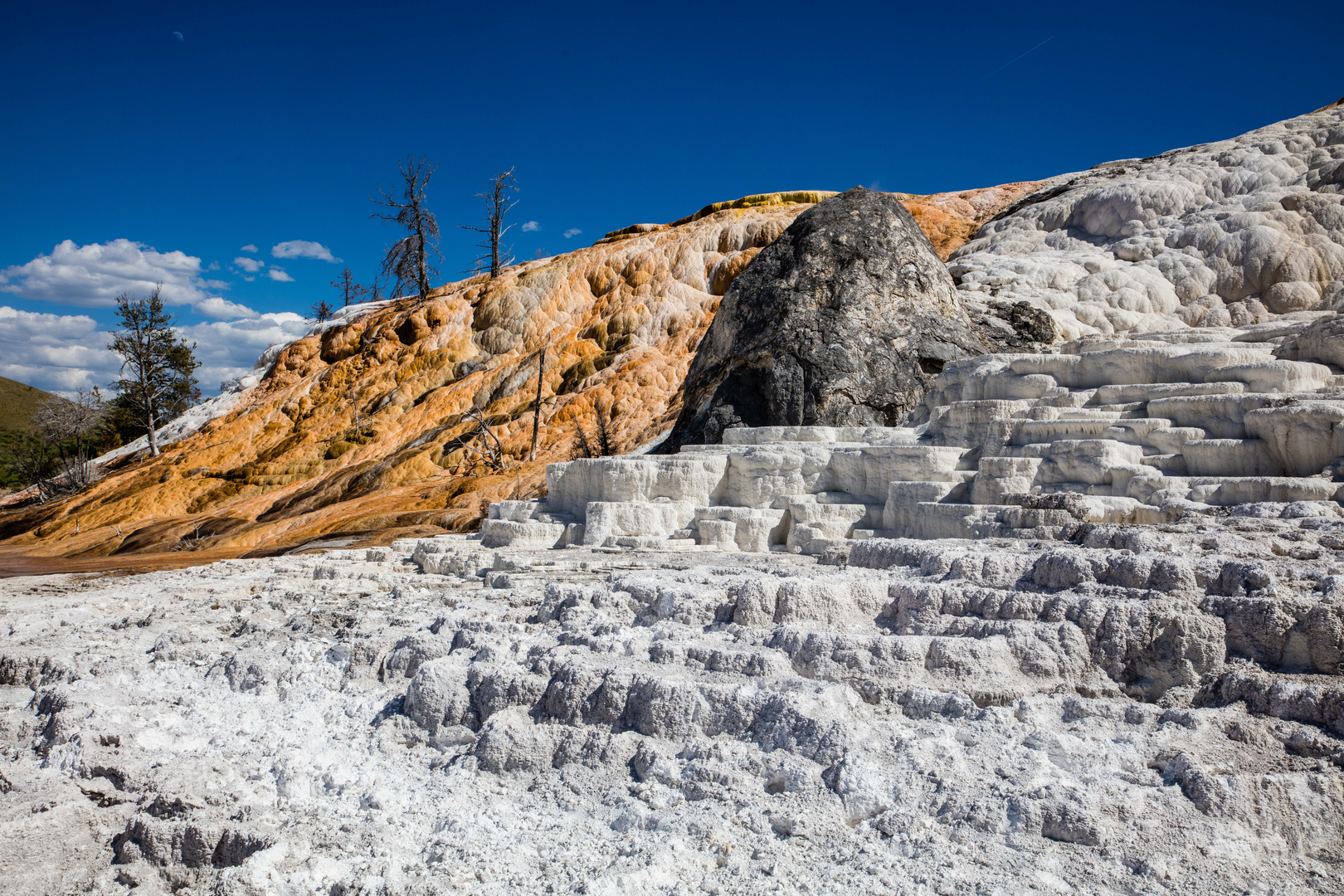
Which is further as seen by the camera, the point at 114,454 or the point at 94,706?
the point at 114,454

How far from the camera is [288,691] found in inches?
149

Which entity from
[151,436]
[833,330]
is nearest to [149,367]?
[151,436]

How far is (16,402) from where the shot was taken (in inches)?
1978

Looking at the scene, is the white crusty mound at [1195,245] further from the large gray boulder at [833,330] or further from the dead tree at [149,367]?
the dead tree at [149,367]

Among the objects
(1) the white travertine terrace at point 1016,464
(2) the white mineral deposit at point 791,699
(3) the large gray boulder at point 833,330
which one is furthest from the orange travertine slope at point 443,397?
(2) the white mineral deposit at point 791,699

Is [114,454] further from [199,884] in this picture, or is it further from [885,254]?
[199,884]

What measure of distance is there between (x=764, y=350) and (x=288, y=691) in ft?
25.1

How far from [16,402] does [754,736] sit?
205 feet

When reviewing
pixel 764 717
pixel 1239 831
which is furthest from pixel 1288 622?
pixel 764 717

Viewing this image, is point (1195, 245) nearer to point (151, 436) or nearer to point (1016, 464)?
point (1016, 464)

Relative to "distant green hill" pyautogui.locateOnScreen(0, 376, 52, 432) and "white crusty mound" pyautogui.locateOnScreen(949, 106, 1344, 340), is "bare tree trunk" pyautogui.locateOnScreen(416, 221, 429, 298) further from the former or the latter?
"distant green hill" pyautogui.locateOnScreen(0, 376, 52, 432)

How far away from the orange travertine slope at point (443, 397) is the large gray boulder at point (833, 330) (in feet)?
14.6

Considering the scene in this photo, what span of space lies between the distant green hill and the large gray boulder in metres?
47.9

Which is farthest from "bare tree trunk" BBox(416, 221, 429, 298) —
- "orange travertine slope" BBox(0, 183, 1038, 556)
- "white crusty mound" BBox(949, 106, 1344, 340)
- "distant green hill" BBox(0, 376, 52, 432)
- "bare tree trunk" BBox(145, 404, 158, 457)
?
"distant green hill" BBox(0, 376, 52, 432)
